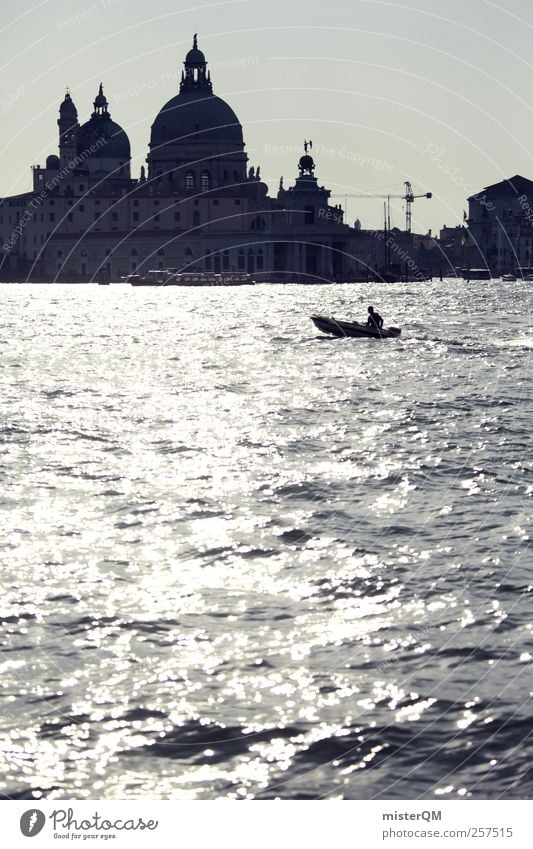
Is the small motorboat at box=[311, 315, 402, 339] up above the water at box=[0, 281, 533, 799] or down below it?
above

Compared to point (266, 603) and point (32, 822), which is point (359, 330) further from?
point (32, 822)

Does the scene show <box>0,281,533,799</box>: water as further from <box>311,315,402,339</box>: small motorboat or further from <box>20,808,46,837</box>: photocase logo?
<box>311,315,402,339</box>: small motorboat

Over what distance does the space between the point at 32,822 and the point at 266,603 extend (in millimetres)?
8584

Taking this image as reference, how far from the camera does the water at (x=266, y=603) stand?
13688 mm

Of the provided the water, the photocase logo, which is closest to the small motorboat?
the water

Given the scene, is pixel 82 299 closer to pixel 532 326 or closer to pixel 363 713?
pixel 532 326

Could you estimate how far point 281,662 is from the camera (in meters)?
16.2

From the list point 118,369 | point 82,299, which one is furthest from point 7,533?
point 82,299

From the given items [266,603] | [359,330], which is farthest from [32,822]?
[359,330]

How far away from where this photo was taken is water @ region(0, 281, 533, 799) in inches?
539

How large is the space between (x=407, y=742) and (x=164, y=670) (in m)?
3.10

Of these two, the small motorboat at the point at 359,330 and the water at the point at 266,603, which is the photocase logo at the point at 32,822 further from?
the small motorboat at the point at 359,330

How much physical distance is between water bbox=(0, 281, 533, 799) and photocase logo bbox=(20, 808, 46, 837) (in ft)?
8.24

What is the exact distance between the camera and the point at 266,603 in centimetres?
1864
